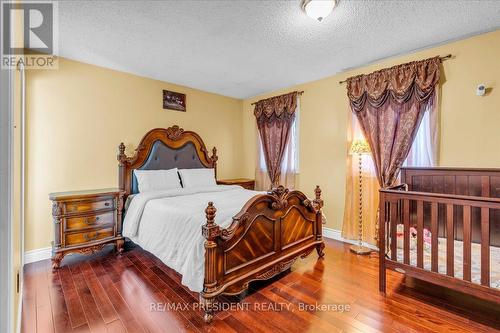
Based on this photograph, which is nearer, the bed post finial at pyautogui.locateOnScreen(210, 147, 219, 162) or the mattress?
the mattress

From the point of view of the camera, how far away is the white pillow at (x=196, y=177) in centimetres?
379

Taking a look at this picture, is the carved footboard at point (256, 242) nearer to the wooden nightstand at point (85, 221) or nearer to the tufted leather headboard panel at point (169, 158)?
the wooden nightstand at point (85, 221)

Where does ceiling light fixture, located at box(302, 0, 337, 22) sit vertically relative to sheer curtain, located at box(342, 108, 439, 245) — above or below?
above

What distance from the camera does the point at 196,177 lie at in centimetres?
390

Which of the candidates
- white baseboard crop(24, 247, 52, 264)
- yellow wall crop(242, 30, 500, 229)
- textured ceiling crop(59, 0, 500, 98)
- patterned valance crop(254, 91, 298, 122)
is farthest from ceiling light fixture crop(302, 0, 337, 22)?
white baseboard crop(24, 247, 52, 264)

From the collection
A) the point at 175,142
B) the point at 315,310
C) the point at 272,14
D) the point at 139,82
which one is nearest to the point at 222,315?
the point at 315,310

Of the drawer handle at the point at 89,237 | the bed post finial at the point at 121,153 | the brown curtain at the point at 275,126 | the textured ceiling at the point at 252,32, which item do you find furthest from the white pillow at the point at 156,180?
the brown curtain at the point at 275,126

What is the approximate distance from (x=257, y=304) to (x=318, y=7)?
8.35ft

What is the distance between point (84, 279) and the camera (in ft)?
8.01

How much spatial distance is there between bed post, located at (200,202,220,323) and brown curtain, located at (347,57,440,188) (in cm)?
235

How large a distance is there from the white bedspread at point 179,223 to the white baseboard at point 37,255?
93cm

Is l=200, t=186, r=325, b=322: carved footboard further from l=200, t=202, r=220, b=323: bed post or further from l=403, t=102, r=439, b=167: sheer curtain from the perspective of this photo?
l=403, t=102, r=439, b=167: sheer curtain

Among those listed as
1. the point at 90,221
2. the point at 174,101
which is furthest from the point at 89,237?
the point at 174,101

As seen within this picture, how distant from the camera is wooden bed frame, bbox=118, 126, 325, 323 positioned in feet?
5.99
